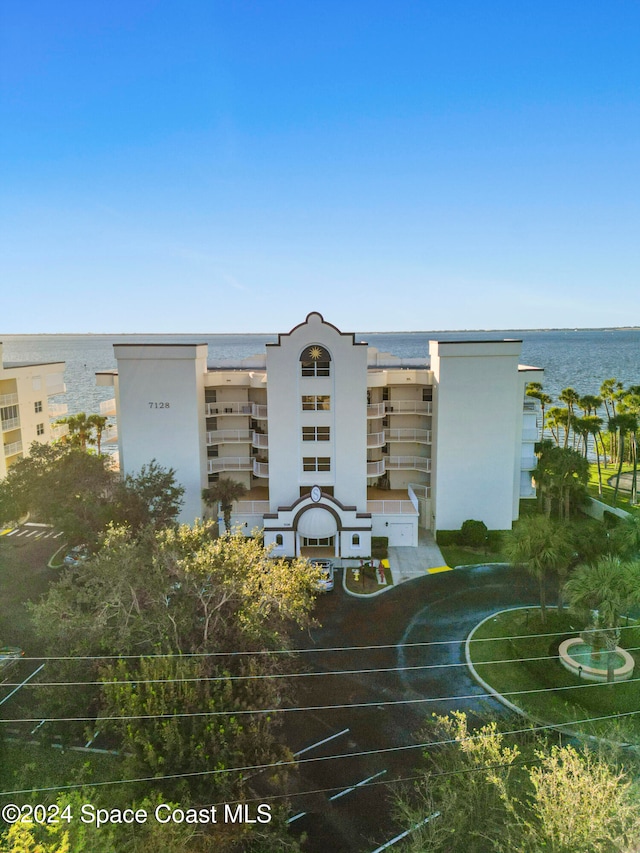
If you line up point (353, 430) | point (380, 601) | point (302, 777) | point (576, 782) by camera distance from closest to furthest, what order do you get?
point (576, 782)
point (302, 777)
point (380, 601)
point (353, 430)

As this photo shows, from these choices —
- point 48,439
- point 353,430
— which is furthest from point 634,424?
point 48,439

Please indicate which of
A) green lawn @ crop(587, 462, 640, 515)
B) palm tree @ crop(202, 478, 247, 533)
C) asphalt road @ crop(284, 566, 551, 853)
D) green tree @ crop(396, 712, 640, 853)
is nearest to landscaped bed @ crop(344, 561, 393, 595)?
asphalt road @ crop(284, 566, 551, 853)

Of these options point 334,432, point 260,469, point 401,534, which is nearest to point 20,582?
point 260,469

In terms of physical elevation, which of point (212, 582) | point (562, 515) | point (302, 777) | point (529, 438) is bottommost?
point (302, 777)

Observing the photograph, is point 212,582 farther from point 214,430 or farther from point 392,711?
point 214,430

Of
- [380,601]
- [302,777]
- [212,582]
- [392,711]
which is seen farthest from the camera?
[380,601]

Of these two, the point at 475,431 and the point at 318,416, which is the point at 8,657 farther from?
the point at 475,431
